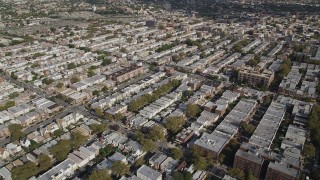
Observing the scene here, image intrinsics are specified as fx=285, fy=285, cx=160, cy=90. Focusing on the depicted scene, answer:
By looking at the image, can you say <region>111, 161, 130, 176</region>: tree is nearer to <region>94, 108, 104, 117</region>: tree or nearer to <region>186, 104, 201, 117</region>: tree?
<region>94, 108, 104, 117</region>: tree

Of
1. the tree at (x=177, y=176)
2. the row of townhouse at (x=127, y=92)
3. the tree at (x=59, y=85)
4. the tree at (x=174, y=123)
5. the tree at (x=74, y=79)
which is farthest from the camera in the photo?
the tree at (x=74, y=79)

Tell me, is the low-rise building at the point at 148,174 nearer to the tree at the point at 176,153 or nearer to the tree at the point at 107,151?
the tree at the point at 176,153

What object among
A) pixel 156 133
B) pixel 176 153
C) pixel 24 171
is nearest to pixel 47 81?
pixel 24 171

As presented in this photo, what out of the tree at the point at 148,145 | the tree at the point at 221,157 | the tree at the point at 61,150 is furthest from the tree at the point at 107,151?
the tree at the point at 221,157

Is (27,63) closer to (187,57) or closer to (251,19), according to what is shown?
(187,57)

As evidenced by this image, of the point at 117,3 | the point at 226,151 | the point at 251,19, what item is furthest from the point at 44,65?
the point at 117,3
